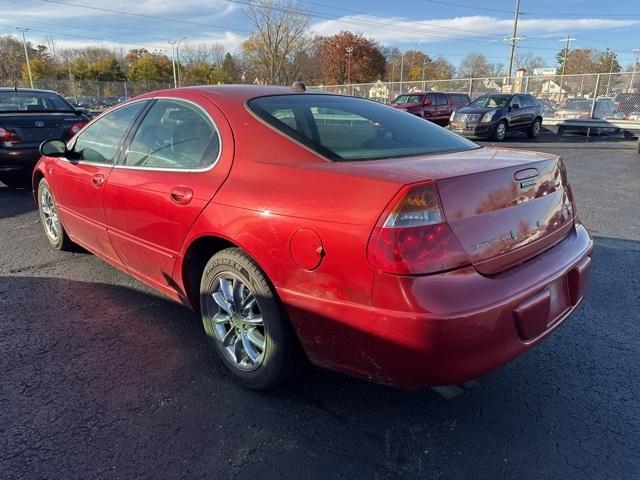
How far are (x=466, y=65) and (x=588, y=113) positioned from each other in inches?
2329

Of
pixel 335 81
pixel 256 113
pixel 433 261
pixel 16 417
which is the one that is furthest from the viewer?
pixel 335 81

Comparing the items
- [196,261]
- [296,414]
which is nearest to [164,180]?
[196,261]

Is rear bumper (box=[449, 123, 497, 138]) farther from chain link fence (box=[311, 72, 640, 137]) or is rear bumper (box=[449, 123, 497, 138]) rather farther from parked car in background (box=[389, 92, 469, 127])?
parked car in background (box=[389, 92, 469, 127])

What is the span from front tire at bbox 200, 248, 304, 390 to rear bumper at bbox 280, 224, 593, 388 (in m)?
0.14

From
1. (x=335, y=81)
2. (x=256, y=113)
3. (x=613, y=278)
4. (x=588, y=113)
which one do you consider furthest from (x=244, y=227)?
(x=335, y=81)

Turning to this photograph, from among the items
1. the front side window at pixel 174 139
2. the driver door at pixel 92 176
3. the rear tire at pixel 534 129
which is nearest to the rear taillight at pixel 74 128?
the driver door at pixel 92 176

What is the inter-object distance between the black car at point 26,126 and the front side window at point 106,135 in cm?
389

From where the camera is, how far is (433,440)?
2115 mm

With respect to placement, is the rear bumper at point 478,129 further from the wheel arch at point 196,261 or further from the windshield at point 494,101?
the wheel arch at point 196,261

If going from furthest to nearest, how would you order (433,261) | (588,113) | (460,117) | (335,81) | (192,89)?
(335,81)
(588,113)
(460,117)
(192,89)
(433,261)

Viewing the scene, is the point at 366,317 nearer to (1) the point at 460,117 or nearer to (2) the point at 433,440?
(2) the point at 433,440

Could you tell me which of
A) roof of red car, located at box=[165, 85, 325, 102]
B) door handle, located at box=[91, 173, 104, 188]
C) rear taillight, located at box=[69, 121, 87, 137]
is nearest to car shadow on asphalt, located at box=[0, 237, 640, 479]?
door handle, located at box=[91, 173, 104, 188]

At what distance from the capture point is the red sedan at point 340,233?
1.79 meters

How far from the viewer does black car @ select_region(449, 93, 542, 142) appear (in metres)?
15.5
